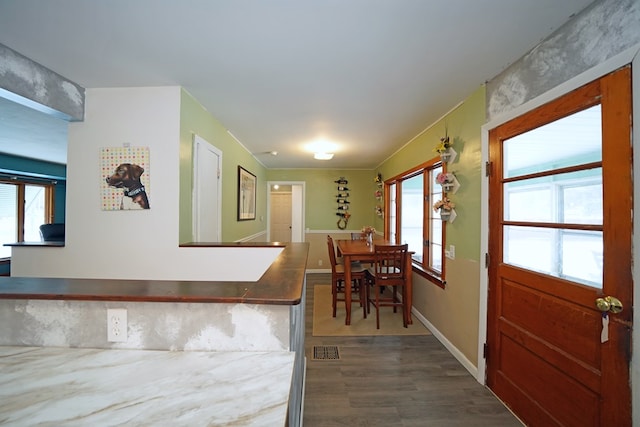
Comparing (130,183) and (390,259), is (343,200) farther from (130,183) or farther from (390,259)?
(130,183)

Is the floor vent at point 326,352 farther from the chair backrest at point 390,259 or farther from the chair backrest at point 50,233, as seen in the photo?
the chair backrest at point 50,233

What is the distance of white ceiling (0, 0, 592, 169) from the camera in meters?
1.24

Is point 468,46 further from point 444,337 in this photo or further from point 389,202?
point 389,202

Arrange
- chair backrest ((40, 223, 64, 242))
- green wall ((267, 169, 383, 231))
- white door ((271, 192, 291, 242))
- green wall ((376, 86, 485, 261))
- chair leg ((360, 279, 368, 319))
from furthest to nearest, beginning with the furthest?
white door ((271, 192, 291, 242)) < green wall ((267, 169, 383, 231)) < chair backrest ((40, 223, 64, 242)) < chair leg ((360, 279, 368, 319)) < green wall ((376, 86, 485, 261))

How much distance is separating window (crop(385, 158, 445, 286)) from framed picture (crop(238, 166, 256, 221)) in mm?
2434

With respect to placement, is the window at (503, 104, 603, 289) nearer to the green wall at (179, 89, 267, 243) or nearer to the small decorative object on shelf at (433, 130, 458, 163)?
the small decorative object on shelf at (433, 130, 458, 163)

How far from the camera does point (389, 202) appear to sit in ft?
15.5

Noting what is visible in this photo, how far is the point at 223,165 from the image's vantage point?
299 centimetres

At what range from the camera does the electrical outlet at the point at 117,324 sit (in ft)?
2.85

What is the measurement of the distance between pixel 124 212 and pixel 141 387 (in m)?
1.87

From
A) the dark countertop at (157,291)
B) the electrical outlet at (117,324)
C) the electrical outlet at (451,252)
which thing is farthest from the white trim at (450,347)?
the electrical outlet at (117,324)

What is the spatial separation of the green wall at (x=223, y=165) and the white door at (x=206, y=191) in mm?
71

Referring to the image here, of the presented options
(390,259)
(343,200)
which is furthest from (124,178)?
(343,200)

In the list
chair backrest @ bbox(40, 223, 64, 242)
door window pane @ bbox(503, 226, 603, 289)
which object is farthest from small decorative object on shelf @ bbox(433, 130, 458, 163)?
chair backrest @ bbox(40, 223, 64, 242)
